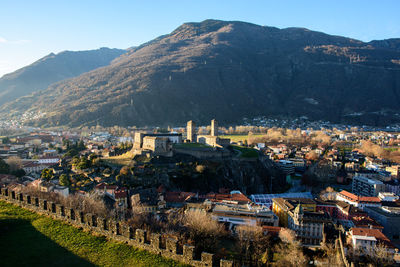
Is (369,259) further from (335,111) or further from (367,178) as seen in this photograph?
(335,111)

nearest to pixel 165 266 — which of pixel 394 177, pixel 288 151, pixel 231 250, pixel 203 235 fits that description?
pixel 203 235

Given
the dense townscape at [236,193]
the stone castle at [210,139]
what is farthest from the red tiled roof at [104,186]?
the stone castle at [210,139]

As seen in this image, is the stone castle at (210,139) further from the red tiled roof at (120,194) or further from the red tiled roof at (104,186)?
the red tiled roof at (120,194)

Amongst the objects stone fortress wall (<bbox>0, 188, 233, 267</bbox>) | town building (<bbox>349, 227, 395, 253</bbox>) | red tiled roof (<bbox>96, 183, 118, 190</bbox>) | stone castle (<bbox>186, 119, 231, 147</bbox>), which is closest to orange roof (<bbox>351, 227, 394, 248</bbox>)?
town building (<bbox>349, 227, 395, 253</bbox>)

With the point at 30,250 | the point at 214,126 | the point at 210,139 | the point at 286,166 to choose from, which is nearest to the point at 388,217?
the point at 286,166

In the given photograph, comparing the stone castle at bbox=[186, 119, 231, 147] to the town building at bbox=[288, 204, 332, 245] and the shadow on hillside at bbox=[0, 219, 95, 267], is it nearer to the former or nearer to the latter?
the town building at bbox=[288, 204, 332, 245]

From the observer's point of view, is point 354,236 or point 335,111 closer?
point 354,236

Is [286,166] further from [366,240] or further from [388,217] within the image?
[366,240]
